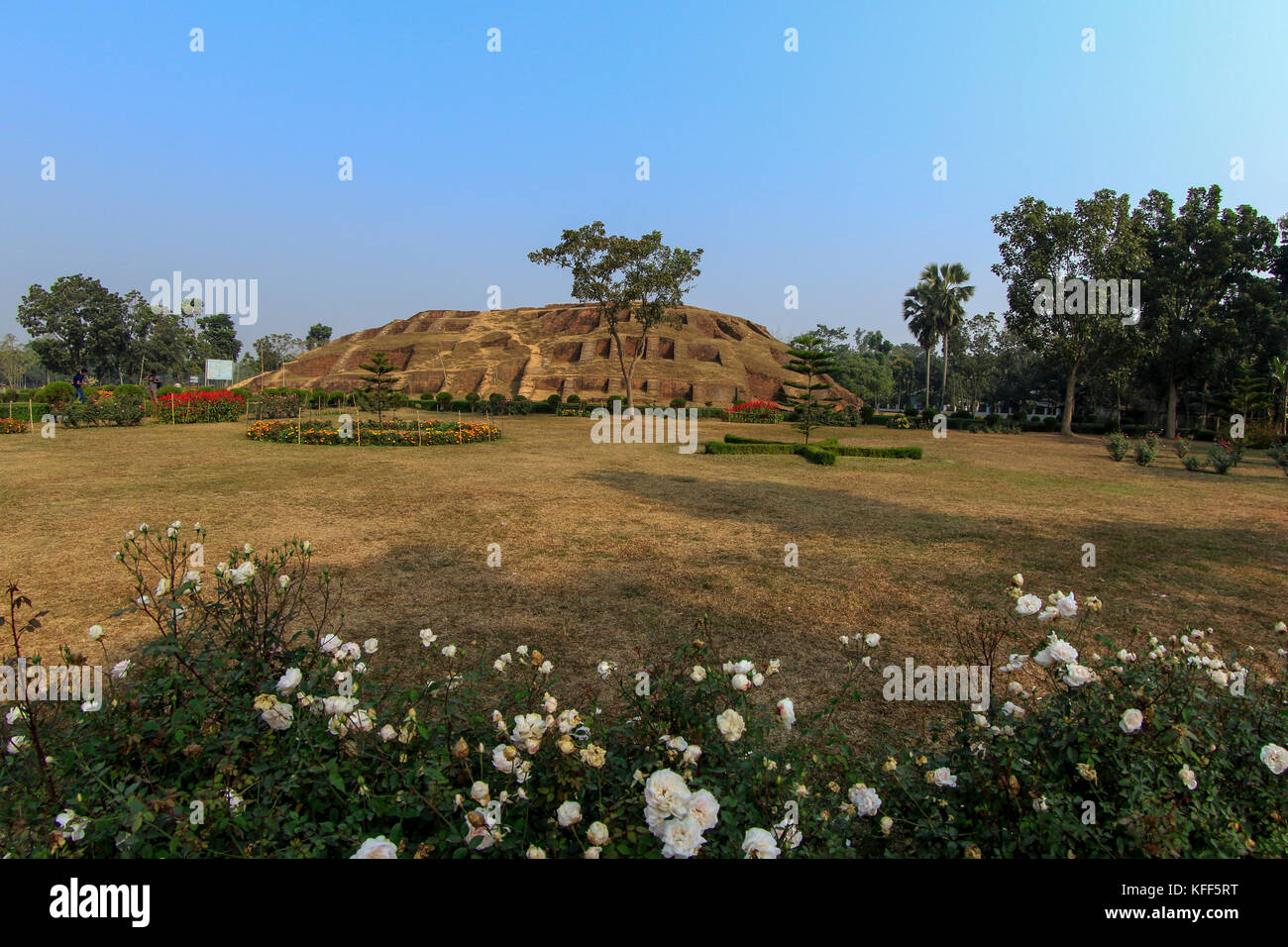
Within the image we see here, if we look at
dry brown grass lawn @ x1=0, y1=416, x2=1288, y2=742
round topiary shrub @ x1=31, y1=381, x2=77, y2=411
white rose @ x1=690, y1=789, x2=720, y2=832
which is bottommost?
dry brown grass lawn @ x1=0, y1=416, x2=1288, y2=742

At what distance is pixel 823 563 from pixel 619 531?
7.52ft

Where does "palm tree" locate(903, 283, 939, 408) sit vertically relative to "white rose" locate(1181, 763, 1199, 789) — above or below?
above

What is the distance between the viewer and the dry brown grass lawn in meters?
4.50

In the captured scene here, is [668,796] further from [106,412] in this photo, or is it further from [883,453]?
[106,412]

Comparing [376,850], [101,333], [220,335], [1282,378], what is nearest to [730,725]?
[376,850]

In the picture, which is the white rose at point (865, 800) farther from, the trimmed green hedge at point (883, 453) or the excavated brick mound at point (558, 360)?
the excavated brick mound at point (558, 360)

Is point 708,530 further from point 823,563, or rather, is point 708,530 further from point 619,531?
point 823,563

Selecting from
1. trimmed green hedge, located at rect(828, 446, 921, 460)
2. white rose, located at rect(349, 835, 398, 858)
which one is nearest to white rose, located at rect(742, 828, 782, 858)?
white rose, located at rect(349, 835, 398, 858)

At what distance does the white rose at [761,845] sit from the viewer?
1273mm

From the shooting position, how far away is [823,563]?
243 inches

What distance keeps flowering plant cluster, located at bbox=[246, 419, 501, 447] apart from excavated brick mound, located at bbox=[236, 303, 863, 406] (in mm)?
30887

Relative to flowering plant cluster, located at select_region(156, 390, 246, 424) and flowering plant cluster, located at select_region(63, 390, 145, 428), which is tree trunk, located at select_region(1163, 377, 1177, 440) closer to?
flowering plant cluster, located at select_region(156, 390, 246, 424)

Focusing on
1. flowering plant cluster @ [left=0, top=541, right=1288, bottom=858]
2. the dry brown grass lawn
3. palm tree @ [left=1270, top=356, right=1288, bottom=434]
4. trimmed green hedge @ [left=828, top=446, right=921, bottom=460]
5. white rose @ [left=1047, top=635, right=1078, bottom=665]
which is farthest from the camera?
palm tree @ [left=1270, top=356, right=1288, bottom=434]
